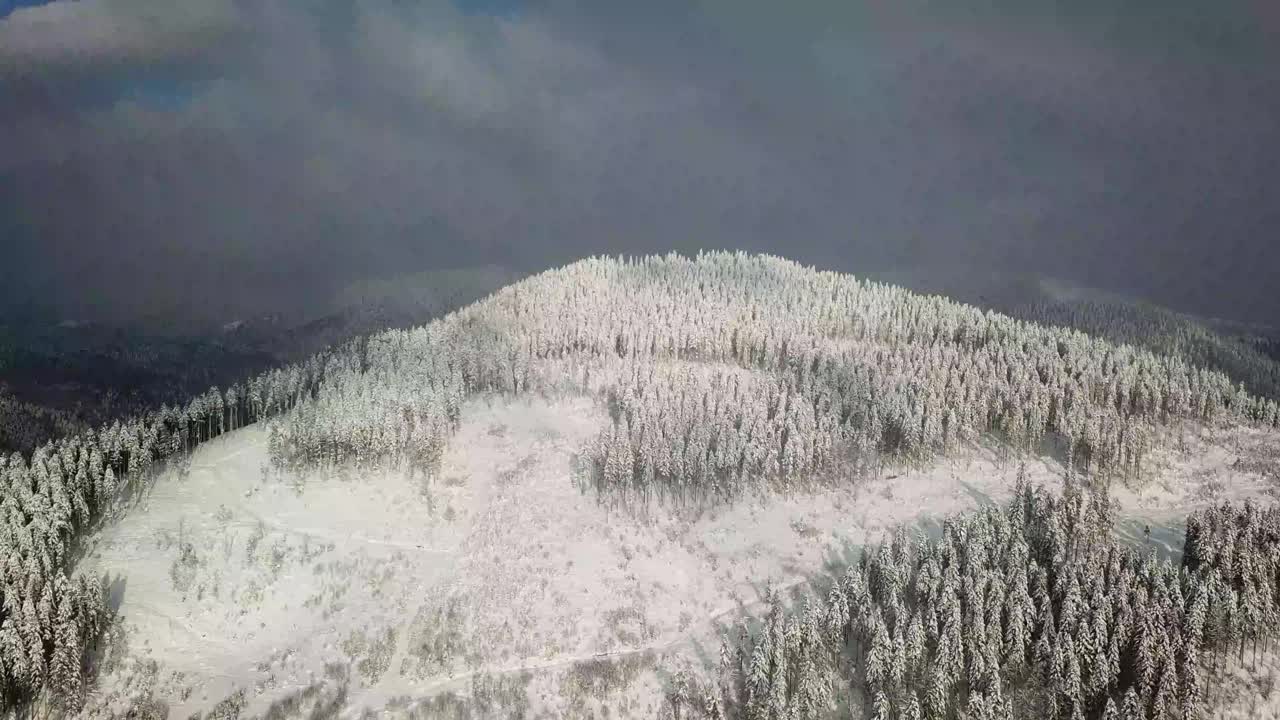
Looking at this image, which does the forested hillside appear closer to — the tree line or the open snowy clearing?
the open snowy clearing

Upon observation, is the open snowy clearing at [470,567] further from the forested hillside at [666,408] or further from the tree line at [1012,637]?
the tree line at [1012,637]

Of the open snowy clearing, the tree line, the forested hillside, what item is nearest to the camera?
the tree line

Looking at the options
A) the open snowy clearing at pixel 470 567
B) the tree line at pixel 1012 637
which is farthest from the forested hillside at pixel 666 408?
the tree line at pixel 1012 637

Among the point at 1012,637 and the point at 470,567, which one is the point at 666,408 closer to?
the point at 470,567

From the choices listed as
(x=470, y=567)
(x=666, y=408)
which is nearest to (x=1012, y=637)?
(x=470, y=567)

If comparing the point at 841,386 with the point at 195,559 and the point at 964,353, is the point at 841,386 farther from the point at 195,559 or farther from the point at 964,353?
the point at 195,559

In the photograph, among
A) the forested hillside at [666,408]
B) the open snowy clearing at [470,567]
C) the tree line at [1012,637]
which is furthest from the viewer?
the forested hillside at [666,408]

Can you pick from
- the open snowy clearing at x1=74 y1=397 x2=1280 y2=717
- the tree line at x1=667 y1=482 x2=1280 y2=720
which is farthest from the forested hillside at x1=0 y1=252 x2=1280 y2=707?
the tree line at x1=667 y1=482 x2=1280 y2=720
